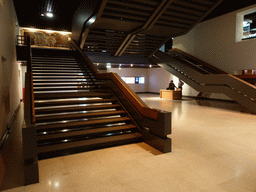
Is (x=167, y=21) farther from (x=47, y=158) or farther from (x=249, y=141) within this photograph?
(x=47, y=158)

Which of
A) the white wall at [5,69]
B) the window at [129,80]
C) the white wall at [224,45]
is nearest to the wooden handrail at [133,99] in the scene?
the white wall at [5,69]

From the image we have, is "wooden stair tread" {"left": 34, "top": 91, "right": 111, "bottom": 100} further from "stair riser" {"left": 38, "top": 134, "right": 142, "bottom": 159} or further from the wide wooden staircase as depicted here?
"stair riser" {"left": 38, "top": 134, "right": 142, "bottom": 159}

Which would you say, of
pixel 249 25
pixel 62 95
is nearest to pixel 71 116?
pixel 62 95

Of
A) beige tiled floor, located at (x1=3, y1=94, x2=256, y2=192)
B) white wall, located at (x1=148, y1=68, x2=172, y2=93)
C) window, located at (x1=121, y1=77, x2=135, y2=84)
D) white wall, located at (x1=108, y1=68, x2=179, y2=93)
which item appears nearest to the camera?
beige tiled floor, located at (x1=3, y1=94, x2=256, y2=192)

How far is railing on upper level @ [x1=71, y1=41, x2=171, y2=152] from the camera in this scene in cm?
341

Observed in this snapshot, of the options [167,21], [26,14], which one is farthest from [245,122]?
[26,14]

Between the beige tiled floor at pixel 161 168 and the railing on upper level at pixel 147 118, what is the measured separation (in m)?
0.19

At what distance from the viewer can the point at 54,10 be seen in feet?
34.6

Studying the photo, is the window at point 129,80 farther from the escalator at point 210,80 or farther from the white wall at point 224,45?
the white wall at point 224,45

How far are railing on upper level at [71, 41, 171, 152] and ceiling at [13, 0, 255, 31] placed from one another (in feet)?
23.4

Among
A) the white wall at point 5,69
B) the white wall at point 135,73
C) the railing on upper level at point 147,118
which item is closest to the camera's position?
the railing on upper level at point 147,118

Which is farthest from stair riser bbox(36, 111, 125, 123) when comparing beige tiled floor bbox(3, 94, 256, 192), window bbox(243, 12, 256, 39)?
window bbox(243, 12, 256, 39)

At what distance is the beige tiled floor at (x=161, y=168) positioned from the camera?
2.33 metres

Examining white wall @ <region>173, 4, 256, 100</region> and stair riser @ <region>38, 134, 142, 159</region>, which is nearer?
stair riser @ <region>38, 134, 142, 159</region>
